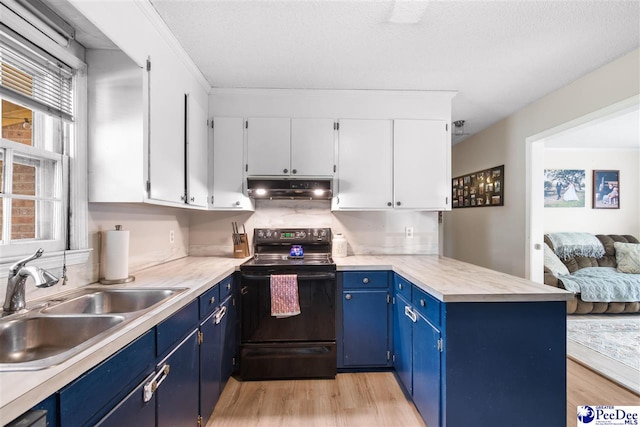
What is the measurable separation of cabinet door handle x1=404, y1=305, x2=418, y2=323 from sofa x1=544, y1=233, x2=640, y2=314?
2493mm

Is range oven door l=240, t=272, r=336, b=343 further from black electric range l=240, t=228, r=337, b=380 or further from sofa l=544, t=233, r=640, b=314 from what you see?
sofa l=544, t=233, r=640, b=314

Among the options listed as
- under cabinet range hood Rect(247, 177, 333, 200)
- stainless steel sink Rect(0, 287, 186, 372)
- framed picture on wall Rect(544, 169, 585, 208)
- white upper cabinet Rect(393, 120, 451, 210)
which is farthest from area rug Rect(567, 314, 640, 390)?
stainless steel sink Rect(0, 287, 186, 372)

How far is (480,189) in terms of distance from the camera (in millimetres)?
3984

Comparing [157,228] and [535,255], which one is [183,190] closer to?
[157,228]

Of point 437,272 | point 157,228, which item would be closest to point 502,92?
point 437,272

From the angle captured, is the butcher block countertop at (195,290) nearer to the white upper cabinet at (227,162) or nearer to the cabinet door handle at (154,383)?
the cabinet door handle at (154,383)

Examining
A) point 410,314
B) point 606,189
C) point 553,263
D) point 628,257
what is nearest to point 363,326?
point 410,314

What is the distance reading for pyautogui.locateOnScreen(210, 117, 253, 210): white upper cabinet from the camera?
2.62 m

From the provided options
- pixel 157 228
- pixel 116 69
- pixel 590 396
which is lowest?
pixel 590 396

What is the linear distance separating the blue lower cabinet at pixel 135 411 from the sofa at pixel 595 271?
4.00 metres

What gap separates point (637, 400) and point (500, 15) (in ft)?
8.75

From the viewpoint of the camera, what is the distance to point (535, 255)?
3.03 m

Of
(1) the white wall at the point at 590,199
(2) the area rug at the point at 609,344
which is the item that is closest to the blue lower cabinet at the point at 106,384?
Answer: (2) the area rug at the point at 609,344

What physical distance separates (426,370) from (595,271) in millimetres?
3927
